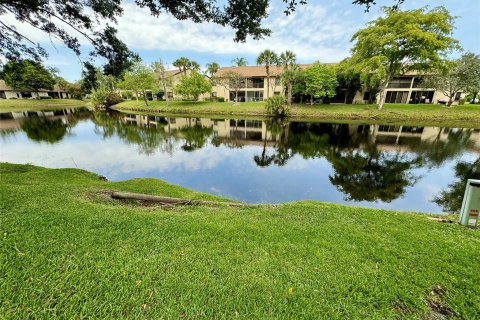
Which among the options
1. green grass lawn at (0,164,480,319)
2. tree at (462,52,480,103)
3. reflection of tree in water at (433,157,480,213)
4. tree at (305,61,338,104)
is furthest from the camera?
tree at (305,61,338,104)

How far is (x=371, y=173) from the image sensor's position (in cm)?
1111

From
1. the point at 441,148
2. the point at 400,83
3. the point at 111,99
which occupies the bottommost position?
the point at 441,148

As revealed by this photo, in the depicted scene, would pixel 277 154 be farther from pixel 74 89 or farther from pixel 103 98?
pixel 74 89

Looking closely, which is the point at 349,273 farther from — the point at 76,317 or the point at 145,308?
the point at 76,317

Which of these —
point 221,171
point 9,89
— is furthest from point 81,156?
point 9,89

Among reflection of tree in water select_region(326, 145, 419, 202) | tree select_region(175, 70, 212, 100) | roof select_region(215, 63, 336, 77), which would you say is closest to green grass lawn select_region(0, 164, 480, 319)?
reflection of tree in water select_region(326, 145, 419, 202)

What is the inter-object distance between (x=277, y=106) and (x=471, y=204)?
97.3ft

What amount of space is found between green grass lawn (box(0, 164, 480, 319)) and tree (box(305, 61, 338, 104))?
32.9 meters

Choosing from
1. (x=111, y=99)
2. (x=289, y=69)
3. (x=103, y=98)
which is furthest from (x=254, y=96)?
(x=111, y=99)

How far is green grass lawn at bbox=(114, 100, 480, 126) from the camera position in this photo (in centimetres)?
2802

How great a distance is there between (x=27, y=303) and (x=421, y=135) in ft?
88.8

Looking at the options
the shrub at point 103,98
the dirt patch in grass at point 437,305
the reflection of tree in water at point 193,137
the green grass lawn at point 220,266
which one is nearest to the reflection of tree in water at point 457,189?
the green grass lawn at point 220,266

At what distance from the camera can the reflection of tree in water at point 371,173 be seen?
904cm

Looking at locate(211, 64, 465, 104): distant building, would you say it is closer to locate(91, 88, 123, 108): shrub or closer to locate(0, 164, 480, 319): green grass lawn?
locate(91, 88, 123, 108): shrub
